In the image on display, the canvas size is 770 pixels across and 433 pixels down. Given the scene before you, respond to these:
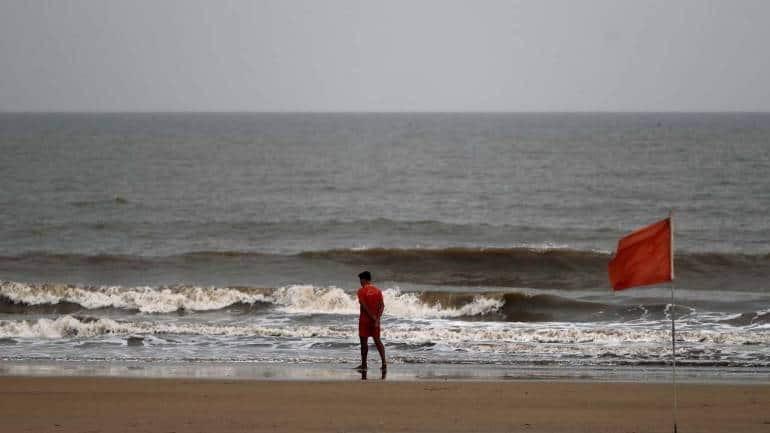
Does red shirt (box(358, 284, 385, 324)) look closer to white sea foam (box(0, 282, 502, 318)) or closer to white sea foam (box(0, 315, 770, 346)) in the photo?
white sea foam (box(0, 315, 770, 346))

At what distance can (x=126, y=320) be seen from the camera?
18.1 metres

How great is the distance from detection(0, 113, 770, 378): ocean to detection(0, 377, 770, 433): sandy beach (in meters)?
1.95

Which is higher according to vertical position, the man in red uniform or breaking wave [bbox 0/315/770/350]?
the man in red uniform

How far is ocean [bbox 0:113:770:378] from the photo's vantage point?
15531 millimetres

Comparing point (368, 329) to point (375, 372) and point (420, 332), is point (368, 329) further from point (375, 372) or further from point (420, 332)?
point (420, 332)

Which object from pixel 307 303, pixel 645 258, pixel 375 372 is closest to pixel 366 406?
pixel 375 372

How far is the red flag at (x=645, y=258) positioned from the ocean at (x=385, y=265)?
14.8 feet

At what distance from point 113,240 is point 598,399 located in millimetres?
21701

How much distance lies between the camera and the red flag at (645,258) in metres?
8.81

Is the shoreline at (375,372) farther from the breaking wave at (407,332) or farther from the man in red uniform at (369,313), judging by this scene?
the breaking wave at (407,332)

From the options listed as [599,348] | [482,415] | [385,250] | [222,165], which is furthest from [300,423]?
[222,165]

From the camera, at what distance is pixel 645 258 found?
29.5 ft

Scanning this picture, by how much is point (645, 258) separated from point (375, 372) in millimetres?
5105

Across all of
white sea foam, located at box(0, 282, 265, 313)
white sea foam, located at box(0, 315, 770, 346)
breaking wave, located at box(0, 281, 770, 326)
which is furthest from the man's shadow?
white sea foam, located at box(0, 282, 265, 313)
